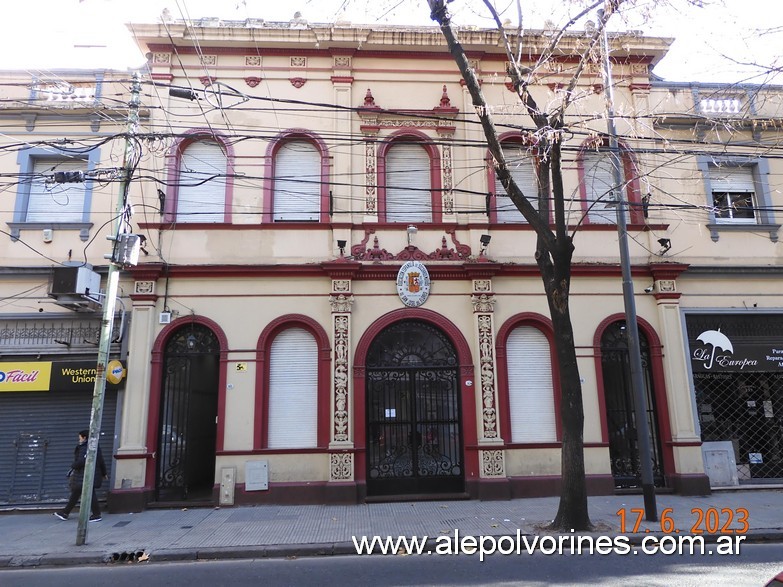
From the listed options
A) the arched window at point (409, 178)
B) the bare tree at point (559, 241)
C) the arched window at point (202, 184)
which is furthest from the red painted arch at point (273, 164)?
the bare tree at point (559, 241)

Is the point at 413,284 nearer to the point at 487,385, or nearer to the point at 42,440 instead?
the point at 487,385

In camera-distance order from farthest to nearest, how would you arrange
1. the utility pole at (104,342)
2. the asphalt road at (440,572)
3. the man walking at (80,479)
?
the man walking at (80,479) < the utility pole at (104,342) < the asphalt road at (440,572)

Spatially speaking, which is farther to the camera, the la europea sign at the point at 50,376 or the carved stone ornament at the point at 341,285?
the carved stone ornament at the point at 341,285

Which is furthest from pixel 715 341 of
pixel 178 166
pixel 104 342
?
pixel 178 166

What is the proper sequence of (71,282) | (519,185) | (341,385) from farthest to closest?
(519,185) → (341,385) → (71,282)

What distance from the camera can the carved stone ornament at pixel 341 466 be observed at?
1083cm

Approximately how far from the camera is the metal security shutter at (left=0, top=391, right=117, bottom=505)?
10852 mm

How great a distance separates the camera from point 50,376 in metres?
11.1

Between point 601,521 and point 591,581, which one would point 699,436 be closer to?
point 601,521

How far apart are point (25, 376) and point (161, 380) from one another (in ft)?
8.87

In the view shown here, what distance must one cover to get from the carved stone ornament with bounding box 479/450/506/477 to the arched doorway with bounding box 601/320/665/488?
8.18ft

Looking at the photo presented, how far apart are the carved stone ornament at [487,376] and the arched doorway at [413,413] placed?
22.0 inches

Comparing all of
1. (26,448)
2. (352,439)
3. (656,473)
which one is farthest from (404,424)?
(26,448)

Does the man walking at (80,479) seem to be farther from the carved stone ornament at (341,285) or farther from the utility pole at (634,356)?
the utility pole at (634,356)
